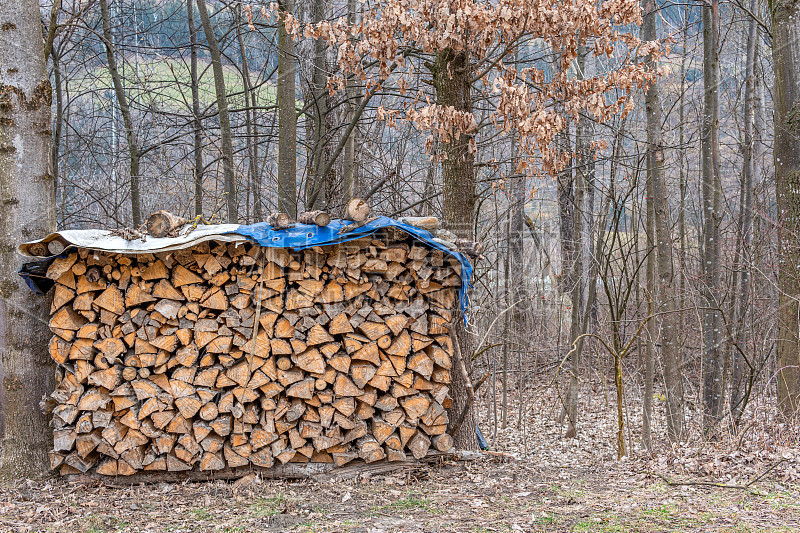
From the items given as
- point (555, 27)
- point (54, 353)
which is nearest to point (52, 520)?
point (54, 353)

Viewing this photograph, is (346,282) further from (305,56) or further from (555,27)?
(305,56)

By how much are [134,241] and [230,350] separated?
1075mm

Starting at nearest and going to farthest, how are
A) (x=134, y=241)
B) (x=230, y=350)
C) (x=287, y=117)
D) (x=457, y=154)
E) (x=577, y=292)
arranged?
(x=134, y=241) < (x=230, y=350) < (x=457, y=154) < (x=287, y=117) < (x=577, y=292)

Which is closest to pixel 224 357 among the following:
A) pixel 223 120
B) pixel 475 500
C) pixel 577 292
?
pixel 475 500

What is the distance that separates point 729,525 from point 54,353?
15.6 feet

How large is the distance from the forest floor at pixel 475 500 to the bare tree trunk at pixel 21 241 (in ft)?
1.23

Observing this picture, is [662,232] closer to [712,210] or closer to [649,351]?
[712,210]

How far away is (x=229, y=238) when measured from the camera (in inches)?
168

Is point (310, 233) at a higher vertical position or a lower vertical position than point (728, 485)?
higher

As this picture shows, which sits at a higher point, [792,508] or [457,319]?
[457,319]

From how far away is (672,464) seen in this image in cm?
473

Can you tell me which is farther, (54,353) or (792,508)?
(54,353)

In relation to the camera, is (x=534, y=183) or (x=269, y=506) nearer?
(x=269, y=506)

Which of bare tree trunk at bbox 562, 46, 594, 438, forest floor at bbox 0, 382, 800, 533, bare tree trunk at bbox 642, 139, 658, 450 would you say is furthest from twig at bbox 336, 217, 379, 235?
bare tree trunk at bbox 562, 46, 594, 438
